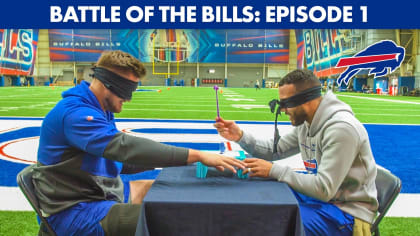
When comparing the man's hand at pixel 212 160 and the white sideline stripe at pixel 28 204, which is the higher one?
the man's hand at pixel 212 160

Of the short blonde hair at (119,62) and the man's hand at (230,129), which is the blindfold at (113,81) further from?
the man's hand at (230,129)

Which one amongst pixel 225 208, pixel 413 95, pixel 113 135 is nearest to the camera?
pixel 225 208

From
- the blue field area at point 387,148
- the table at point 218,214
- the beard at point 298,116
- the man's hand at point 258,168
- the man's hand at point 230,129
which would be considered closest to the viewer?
the table at point 218,214

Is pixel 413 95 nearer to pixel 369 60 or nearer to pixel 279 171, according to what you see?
pixel 369 60

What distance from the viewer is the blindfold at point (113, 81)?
7.17 ft

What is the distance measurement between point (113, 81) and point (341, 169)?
1502mm

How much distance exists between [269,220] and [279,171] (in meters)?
0.46

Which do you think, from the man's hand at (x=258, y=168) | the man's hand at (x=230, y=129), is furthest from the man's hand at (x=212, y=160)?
the man's hand at (x=230, y=129)

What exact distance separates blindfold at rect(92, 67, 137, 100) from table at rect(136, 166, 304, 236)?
0.74 meters

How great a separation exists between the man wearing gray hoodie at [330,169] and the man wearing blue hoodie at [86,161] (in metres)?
0.44

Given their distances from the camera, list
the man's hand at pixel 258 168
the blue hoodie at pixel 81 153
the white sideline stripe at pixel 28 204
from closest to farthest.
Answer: the blue hoodie at pixel 81 153 → the man's hand at pixel 258 168 → the white sideline stripe at pixel 28 204

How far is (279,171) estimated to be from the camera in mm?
2154

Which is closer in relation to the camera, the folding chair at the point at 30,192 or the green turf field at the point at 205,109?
the folding chair at the point at 30,192

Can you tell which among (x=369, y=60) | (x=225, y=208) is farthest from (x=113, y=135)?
(x=369, y=60)
